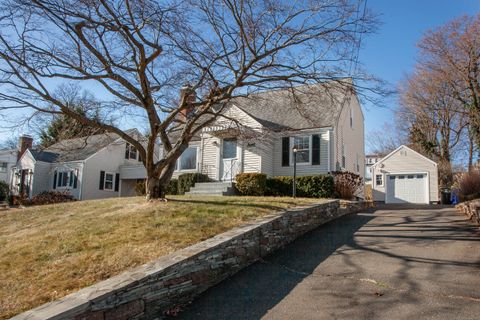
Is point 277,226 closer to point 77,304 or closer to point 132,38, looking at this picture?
point 77,304

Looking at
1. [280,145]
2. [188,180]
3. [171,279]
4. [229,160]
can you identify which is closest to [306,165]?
[280,145]

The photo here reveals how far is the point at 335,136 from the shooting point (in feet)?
60.5

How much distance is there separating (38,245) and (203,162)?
527 inches

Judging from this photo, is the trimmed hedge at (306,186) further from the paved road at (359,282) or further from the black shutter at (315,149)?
the paved road at (359,282)

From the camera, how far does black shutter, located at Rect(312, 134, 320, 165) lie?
18.4m

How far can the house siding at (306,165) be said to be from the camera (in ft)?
59.8

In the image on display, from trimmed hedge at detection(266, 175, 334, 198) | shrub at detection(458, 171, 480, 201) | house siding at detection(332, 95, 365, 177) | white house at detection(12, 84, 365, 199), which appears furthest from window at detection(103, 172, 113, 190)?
shrub at detection(458, 171, 480, 201)

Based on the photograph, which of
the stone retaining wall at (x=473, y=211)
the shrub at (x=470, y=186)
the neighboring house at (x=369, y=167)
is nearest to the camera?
the stone retaining wall at (x=473, y=211)

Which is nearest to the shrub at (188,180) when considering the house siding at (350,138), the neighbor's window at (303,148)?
the neighbor's window at (303,148)

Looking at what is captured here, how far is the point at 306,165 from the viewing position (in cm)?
1867

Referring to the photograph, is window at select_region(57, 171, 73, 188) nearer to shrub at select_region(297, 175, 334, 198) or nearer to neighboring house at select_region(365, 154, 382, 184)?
shrub at select_region(297, 175, 334, 198)

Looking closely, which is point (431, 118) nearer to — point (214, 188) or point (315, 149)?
point (315, 149)

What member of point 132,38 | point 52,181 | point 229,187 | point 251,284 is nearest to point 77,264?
point 251,284

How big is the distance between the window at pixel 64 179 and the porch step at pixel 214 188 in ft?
44.2
